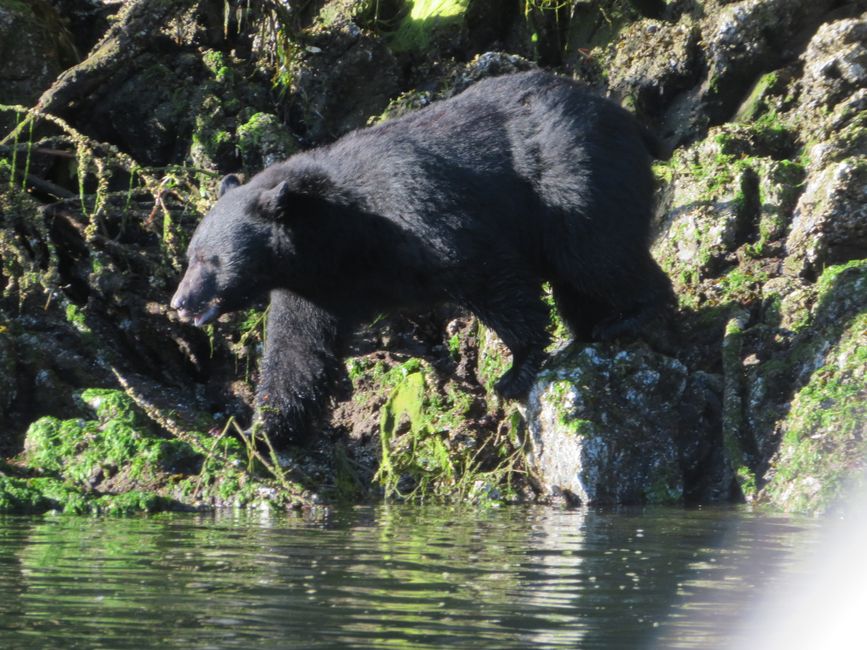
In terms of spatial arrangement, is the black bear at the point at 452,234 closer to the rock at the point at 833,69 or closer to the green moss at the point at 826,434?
the green moss at the point at 826,434

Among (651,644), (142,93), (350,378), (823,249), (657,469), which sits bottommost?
(651,644)

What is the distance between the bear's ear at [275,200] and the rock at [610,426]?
1859 millimetres

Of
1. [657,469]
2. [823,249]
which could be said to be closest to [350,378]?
[657,469]

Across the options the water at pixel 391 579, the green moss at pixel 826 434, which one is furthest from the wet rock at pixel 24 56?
the green moss at pixel 826 434

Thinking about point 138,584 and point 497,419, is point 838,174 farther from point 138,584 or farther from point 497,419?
point 138,584

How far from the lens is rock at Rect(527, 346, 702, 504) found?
7430 millimetres

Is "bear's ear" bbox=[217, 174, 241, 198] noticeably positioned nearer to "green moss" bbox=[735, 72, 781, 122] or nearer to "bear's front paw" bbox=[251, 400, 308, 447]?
"bear's front paw" bbox=[251, 400, 308, 447]

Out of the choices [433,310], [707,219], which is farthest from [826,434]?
[433,310]

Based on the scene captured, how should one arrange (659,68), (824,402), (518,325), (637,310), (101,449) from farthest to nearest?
(659,68) → (637,310) → (518,325) → (101,449) → (824,402)

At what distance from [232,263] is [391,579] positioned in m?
Result: 3.63

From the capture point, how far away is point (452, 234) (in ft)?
25.5

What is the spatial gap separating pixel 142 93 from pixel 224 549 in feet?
20.9

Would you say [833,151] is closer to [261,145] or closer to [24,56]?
[261,145]

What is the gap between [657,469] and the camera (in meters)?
7.59
